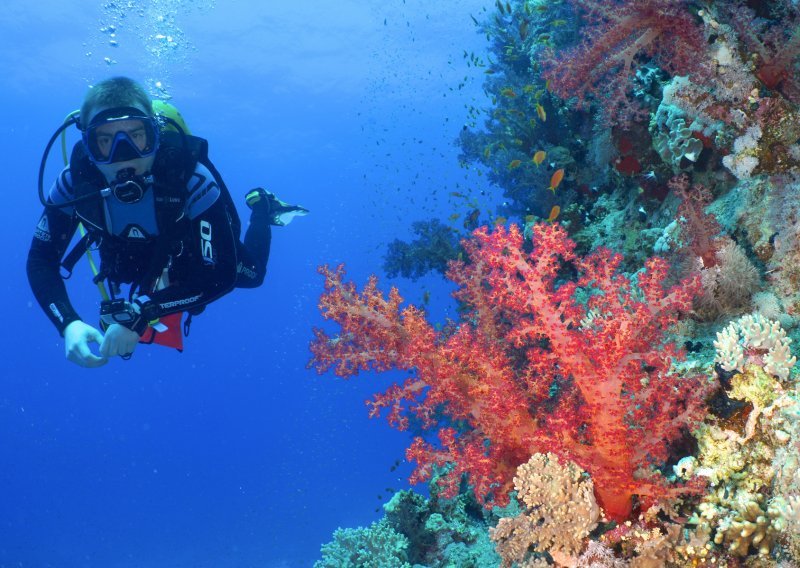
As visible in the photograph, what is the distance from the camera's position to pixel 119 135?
449cm

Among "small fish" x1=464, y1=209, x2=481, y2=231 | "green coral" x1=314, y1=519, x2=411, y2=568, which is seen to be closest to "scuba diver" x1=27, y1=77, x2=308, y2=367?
"green coral" x1=314, y1=519, x2=411, y2=568

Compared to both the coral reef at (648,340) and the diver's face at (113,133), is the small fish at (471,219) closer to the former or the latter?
the coral reef at (648,340)

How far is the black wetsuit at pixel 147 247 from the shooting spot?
15.5 ft

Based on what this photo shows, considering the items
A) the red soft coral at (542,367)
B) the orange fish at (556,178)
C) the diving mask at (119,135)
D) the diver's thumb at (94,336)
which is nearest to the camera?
the red soft coral at (542,367)

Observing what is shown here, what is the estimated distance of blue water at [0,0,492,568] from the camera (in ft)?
99.5

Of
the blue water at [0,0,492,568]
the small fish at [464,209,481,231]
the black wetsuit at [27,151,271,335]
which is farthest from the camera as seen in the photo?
the blue water at [0,0,492,568]

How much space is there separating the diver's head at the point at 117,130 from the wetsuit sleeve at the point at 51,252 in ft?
2.12

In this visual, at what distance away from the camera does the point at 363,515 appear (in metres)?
39.4

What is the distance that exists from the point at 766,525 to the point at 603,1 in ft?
12.8

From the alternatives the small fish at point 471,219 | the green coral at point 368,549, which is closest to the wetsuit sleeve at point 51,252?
the green coral at point 368,549

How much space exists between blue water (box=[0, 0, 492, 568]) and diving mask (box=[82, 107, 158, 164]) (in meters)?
6.03

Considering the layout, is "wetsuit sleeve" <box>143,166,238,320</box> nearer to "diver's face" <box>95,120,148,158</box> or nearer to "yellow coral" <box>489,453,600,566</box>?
"diver's face" <box>95,120,148,158</box>

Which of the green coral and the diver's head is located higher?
the diver's head

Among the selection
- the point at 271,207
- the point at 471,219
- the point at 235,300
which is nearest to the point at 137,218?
the point at 271,207
